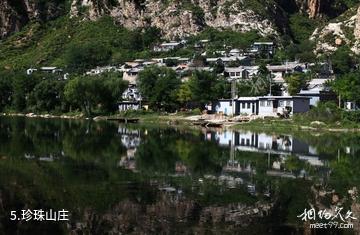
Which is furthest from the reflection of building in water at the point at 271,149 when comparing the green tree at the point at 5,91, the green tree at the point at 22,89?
the green tree at the point at 5,91

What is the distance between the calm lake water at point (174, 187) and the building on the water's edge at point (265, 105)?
34516 mm

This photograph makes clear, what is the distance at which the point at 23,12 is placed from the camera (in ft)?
589

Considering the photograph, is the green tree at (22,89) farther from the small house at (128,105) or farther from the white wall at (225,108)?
the white wall at (225,108)

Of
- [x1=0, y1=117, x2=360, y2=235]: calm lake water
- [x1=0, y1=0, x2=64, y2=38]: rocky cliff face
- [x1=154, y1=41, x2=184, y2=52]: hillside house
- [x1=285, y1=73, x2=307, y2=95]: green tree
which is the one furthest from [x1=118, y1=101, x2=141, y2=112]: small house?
[x1=0, y1=0, x2=64, y2=38]: rocky cliff face

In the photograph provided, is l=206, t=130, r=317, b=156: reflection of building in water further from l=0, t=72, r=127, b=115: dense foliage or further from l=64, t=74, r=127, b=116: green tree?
l=0, t=72, r=127, b=115: dense foliage

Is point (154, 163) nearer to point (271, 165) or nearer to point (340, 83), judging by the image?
point (271, 165)

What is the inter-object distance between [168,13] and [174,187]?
13790 cm

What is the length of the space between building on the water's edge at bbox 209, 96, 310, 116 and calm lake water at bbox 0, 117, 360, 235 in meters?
34.5

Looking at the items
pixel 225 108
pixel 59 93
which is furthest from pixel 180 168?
pixel 59 93

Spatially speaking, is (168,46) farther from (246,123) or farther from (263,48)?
(246,123)

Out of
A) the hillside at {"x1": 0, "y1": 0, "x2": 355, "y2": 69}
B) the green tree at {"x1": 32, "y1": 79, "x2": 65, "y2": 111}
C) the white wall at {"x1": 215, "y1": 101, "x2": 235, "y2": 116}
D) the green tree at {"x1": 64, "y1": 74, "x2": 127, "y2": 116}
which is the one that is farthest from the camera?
the hillside at {"x1": 0, "y1": 0, "x2": 355, "y2": 69}

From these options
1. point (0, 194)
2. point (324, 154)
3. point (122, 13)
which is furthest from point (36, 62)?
point (0, 194)

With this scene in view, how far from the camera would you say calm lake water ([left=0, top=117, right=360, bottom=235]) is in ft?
61.9

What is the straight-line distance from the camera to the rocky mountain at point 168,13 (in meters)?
155
